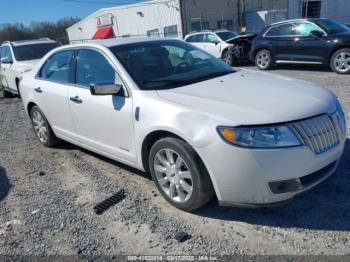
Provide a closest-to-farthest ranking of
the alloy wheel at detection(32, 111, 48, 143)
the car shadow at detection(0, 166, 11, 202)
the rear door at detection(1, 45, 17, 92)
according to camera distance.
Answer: the car shadow at detection(0, 166, 11, 202) < the alloy wheel at detection(32, 111, 48, 143) < the rear door at detection(1, 45, 17, 92)

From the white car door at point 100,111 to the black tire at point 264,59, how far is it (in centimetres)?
867

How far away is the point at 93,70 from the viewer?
396 centimetres

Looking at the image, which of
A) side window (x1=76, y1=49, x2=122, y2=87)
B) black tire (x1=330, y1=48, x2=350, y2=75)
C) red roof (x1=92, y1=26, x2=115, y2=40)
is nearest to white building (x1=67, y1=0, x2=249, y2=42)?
red roof (x1=92, y1=26, x2=115, y2=40)

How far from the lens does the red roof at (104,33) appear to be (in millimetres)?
32656

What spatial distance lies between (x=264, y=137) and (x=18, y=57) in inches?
360

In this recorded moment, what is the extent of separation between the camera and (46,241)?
310 cm

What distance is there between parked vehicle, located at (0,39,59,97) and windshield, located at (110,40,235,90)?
6379mm

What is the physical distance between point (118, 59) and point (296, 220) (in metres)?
2.41

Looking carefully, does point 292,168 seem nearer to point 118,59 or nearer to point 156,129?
point 156,129

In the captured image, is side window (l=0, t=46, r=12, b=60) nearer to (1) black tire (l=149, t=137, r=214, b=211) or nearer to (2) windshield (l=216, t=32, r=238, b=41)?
(2) windshield (l=216, t=32, r=238, b=41)

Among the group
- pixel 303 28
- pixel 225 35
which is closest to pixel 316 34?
pixel 303 28

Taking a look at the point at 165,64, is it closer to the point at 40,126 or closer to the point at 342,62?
the point at 40,126

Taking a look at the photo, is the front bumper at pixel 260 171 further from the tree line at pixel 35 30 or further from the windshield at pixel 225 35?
the tree line at pixel 35 30

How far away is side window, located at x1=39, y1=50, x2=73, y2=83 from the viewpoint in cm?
440
